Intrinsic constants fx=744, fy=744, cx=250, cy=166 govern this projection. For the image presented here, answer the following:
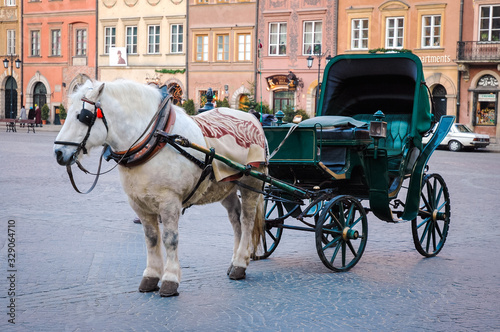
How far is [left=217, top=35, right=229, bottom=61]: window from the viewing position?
44997mm

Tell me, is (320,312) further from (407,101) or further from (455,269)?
(407,101)

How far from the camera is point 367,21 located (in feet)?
133

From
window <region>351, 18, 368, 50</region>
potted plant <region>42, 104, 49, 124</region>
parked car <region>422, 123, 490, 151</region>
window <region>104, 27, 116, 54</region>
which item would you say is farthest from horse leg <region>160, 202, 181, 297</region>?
potted plant <region>42, 104, 49, 124</region>

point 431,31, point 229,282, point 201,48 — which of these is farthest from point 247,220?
point 201,48

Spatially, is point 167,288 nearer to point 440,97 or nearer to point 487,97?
point 487,97

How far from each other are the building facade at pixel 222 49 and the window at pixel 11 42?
50.7 ft

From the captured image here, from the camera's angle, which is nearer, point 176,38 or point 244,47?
point 244,47

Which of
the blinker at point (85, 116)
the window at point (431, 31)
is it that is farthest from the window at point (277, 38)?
the blinker at point (85, 116)

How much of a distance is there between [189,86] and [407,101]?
37.7m

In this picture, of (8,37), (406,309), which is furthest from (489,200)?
(8,37)

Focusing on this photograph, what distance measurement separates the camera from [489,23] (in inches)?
1465

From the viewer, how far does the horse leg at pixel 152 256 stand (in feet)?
20.2

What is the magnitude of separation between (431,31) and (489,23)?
298 cm

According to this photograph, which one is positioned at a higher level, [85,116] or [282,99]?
[282,99]
